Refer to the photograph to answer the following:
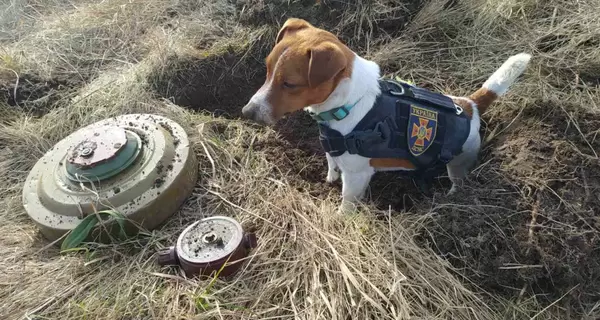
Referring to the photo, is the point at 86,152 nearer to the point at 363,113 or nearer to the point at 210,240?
the point at 210,240

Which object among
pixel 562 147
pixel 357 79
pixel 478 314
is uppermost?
pixel 357 79

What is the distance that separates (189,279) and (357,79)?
151cm

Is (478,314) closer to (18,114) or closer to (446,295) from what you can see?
(446,295)

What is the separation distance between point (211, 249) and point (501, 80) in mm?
2135

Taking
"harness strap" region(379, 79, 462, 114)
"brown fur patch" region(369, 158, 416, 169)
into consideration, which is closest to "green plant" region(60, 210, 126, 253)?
"brown fur patch" region(369, 158, 416, 169)

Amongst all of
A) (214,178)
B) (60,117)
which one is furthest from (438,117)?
(60,117)

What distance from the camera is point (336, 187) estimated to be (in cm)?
343

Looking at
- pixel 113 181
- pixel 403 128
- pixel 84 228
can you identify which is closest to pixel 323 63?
pixel 403 128

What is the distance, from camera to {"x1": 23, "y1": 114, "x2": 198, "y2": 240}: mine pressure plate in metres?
2.98

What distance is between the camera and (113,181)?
3053 millimetres

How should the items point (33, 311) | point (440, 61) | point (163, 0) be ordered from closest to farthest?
point (33, 311) < point (440, 61) < point (163, 0)

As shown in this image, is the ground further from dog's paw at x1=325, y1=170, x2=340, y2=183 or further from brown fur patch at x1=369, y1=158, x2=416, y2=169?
brown fur patch at x1=369, y1=158, x2=416, y2=169

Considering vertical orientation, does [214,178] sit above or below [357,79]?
below

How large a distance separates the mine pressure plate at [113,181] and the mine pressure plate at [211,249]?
0.42 meters
